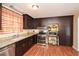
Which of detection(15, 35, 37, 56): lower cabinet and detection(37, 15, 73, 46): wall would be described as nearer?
detection(15, 35, 37, 56): lower cabinet

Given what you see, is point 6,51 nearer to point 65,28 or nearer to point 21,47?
point 21,47

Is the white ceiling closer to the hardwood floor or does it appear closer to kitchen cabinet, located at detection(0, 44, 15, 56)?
kitchen cabinet, located at detection(0, 44, 15, 56)

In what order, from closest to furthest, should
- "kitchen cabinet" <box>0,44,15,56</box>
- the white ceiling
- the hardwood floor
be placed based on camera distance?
"kitchen cabinet" <box>0,44,15,56</box> → the white ceiling → the hardwood floor

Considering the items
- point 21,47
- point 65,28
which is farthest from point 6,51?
point 65,28

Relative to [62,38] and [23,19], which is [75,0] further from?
[62,38]

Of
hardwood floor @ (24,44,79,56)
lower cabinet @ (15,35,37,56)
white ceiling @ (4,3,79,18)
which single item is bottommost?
hardwood floor @ (24,44,79,56)

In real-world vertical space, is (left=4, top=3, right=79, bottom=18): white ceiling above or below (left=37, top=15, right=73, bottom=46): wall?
above

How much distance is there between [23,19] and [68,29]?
3.16 meters

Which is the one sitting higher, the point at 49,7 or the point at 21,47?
the point at 49,7

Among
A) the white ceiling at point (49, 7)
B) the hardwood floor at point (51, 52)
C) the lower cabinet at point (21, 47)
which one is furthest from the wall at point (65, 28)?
the lower cabinet at point (21, 47)

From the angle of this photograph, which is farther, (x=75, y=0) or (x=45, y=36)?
(x=45, y=36)

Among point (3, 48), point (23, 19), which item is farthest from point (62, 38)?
point (3, 48)

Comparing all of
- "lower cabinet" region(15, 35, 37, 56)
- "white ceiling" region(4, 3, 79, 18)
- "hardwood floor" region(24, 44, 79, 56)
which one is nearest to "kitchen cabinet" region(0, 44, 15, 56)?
"lower cabinet" region(15, 35, 37, 56)

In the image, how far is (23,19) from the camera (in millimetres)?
6184
